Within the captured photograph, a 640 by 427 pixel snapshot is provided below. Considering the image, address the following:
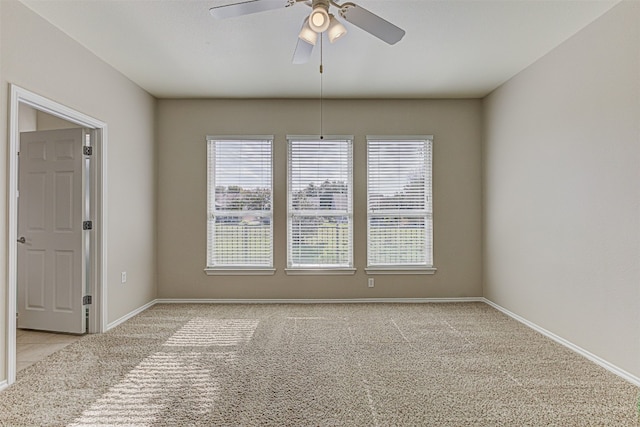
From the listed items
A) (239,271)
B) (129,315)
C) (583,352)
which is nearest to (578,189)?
(583,352)

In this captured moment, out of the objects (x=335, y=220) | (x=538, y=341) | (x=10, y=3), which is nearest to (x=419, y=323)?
(x=538, y=341)

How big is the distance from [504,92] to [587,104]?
1.47 m

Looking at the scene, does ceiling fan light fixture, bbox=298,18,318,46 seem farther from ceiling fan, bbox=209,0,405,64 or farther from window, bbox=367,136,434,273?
window, bbox=367,136,434,273

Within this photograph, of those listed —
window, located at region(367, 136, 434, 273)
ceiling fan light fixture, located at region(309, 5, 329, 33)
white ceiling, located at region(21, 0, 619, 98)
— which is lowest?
window, located at region(367, 136, 434, 273)

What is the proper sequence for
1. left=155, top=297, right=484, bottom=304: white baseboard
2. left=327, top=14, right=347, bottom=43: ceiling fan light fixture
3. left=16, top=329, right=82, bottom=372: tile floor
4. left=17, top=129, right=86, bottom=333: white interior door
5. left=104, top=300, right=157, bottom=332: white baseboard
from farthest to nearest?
left=155, top=297, right=484, bottom=304: white baseboard → left=104, top=300, right=157, bottom=332: white baseboard → left=17, top=129, right=86, bottom=333: white interior door → left=16, top=329, right=82, bottom=372: tile floor → left=327, top=14, right=347, bottom=43: ceiling fan light fixture

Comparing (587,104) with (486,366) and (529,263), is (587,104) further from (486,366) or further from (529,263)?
(486,366)

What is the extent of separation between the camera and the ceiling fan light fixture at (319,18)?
219 cm

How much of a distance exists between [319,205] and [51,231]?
3078 millimetres

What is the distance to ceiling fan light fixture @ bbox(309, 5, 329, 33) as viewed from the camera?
2.19 m

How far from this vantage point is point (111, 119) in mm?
4070

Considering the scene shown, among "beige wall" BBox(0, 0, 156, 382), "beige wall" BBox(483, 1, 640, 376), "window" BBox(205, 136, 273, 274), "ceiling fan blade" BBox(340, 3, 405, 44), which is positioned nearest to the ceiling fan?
"ceiling fan blade" BBox(340, 3, 405, 44)

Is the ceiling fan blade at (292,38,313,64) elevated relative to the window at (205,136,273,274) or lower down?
elevated

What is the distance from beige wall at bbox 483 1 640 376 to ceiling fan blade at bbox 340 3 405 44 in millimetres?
1824

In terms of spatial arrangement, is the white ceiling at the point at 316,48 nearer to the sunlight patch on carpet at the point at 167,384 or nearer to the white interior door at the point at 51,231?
the white interior door at the point at 51,231
